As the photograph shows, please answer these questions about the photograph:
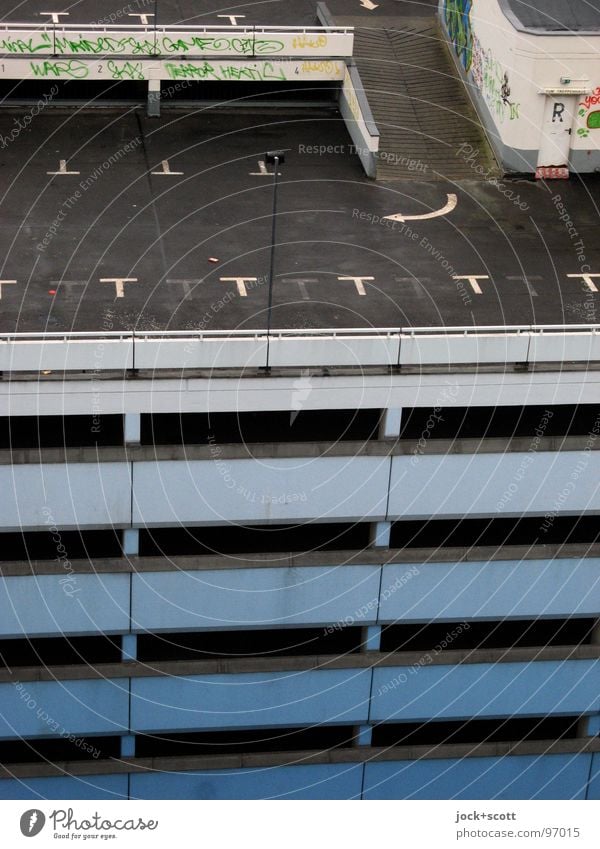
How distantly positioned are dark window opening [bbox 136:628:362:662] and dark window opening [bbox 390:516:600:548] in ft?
8.53

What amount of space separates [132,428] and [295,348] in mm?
3853

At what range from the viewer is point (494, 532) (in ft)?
147

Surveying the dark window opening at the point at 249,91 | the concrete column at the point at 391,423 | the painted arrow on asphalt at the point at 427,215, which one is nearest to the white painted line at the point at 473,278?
the painted arrow on asphalt at the point at 427,215

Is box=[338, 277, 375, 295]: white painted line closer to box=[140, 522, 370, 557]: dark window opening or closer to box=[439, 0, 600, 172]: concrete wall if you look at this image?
box=[140, 522, 370, 557]: dark window opening

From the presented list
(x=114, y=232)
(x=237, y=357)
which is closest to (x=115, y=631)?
(x=237, y=357)

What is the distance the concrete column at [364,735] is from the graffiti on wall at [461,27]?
19.7 metres

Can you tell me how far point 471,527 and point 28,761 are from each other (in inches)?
463

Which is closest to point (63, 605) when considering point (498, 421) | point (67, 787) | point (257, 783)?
point (67, 787)

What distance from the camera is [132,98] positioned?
53.8m

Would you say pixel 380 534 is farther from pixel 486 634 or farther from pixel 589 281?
pixel 589 281

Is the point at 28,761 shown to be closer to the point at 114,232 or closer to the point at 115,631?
the point at 115,631

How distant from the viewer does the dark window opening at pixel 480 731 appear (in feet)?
152

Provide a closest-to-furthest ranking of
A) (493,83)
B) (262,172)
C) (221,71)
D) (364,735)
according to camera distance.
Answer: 1. (364,735)
2. (262,172)
3. (493,83)
4. (221,71)

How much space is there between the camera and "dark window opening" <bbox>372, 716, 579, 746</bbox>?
152 ft
